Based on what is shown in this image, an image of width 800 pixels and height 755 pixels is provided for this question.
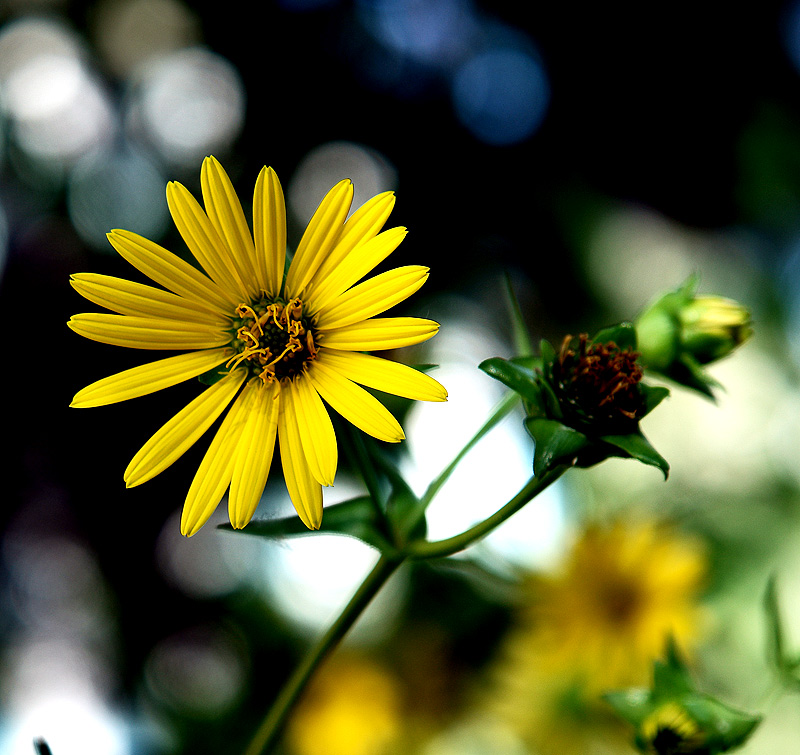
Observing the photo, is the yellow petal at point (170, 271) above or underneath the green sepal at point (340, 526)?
above

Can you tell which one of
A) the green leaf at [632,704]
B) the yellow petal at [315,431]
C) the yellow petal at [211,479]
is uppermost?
the yellow petal at [315,431]

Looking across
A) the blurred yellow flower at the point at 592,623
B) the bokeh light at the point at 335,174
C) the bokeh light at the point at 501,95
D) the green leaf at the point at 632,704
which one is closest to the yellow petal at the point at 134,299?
the green leaf at the point at 632,704

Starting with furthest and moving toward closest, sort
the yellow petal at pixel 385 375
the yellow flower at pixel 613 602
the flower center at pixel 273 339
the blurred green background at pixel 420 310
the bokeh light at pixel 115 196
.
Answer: the bokeh light at pixel 115 196 < the blurred green background at pixel 420 310 < the yellow flower at pixel 613 602 < the flower center at pixel 273 339 < the yellow petal at pixel 385 375

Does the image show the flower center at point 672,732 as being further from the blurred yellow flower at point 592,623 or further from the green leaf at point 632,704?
the blurred yellow flower at point 592,623

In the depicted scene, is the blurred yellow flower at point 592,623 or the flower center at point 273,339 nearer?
the flower center at point 273,339

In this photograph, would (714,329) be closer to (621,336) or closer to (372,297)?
(621,336)

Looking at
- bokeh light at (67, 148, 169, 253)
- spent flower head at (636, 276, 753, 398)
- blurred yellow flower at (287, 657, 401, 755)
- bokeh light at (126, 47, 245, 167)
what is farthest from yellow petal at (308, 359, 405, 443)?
bokeh light at (126, 47, 245, 167)

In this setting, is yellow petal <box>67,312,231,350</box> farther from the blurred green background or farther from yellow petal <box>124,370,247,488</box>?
the blurred green background
